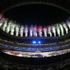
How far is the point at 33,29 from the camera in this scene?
116 feet

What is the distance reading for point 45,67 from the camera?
860 inches

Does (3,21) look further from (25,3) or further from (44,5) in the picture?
(44,5)

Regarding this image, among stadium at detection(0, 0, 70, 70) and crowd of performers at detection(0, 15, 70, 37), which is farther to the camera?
crowd of performers at detection(0, 15, 70, 37)

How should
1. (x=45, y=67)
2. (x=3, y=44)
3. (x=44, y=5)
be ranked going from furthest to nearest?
(x=44, y=5), (x=3, y=44), (x=45, y=67)

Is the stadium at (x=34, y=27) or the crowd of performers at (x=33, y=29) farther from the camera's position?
the crowd of performers at (x=33, y=29)

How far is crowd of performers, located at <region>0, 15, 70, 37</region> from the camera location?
33.0m

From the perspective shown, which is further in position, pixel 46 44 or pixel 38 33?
pixel 38 33

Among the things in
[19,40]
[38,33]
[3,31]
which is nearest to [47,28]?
[38,33]

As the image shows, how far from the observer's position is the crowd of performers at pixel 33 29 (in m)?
33.0

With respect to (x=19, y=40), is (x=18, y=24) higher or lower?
higher

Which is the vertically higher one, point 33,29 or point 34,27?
point 34,27

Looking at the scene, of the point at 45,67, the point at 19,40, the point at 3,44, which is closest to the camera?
the point at 45,67

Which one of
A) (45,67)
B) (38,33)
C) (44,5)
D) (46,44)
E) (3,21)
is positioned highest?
(44,5)

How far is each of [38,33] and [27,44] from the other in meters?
4.77
